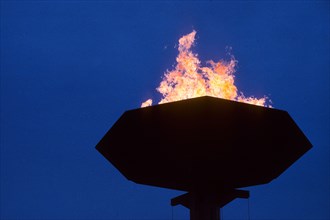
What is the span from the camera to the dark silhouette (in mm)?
10039

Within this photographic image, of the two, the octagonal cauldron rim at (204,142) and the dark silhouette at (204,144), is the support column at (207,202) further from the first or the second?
the octagonal cauldron rim at (204,142)

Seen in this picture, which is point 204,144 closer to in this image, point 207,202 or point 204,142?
point 204,142

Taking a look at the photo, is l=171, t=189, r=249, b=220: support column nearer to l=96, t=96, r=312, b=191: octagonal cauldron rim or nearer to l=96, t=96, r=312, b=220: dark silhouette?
l=96, t=96, r=312, b=220: dark silhouette

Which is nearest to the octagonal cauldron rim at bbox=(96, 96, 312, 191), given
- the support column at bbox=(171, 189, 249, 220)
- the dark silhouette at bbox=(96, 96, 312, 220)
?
the dark silhouette at bbox=(96, 96, 312, 220)

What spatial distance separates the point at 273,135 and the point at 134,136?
12.0 ft

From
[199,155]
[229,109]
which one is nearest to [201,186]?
[199,155]

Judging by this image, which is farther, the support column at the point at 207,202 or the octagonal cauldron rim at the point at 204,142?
the support column at the point at 207,202

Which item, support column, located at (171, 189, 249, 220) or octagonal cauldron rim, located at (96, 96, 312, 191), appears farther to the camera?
support column, located at (171, 189, 249, 220)

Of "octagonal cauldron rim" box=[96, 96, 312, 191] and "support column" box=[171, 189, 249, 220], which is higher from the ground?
"octagonal cauldron rim" box=[96, 96, 312, 191]

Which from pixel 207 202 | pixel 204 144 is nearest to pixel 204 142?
pixel 204 144

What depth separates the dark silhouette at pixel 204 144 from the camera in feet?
32.9

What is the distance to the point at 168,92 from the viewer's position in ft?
44.6

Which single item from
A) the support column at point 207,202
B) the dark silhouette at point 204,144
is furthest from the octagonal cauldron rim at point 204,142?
the support column at point 207,202

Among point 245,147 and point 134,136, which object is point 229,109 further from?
point 134,136
